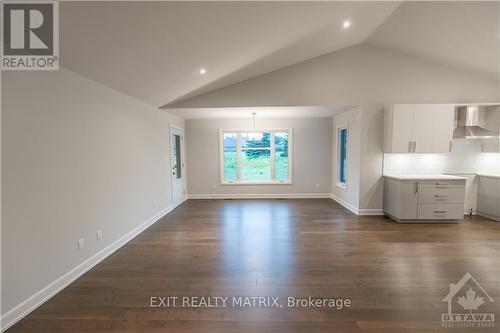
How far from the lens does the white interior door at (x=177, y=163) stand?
5434 mm

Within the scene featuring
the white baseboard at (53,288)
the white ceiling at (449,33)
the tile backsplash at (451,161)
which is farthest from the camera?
the tile backsplash at (451,161)

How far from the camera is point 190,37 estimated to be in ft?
7.91

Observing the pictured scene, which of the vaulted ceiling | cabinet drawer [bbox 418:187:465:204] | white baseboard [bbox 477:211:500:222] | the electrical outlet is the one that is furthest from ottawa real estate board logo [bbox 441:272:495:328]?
the electrical outlet

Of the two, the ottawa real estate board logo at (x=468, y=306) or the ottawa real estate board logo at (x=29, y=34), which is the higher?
the ottawa real estate board logo at (x=29, y=34)

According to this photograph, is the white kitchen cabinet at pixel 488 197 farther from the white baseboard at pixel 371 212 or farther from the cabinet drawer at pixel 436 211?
the white baseboard at pixel 371 212

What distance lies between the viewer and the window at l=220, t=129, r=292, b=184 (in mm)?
6551

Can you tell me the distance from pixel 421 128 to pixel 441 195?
1.31 m

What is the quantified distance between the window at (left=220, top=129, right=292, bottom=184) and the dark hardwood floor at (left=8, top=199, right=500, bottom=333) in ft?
7.94

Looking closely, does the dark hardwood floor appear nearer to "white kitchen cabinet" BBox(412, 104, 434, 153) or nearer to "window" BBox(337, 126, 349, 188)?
"white kitchen cabinet" BBox(412, 104, 434, 153)

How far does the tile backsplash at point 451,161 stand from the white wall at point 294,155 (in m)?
Answer: 1.96

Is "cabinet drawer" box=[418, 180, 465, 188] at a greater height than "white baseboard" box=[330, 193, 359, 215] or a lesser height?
greater

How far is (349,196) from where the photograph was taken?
205 inches

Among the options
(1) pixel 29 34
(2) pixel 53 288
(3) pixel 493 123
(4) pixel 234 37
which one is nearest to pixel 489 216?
(3) pixel 493 123

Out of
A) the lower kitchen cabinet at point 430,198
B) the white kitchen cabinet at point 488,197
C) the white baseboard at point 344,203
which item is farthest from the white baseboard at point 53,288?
the white kitchen cabinet at point 488,197
